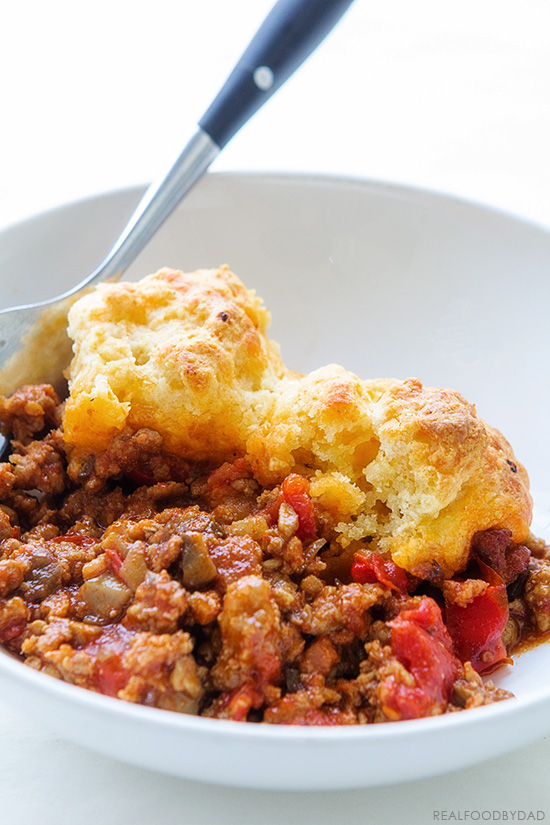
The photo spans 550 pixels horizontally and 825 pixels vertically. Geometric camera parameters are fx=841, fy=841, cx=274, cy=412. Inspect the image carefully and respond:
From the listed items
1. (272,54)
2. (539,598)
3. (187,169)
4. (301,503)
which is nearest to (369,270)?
(187,169)

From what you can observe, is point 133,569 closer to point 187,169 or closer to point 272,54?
point 187,169

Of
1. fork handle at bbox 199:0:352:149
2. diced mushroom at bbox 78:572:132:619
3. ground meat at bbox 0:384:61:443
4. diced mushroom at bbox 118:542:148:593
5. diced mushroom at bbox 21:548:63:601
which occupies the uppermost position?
fork handle at bbox 199:0:352:149

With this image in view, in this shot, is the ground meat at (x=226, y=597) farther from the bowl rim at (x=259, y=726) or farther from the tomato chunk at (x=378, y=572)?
the bowl rim at (x=259, y=726)

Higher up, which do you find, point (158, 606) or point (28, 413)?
point (158, 606)

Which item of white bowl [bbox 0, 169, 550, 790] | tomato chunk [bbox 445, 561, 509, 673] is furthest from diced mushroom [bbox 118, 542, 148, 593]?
white bowl [bbox 0, 169, 550, 790]

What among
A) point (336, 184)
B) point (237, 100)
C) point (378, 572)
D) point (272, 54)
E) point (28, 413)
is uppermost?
point (272, 54)

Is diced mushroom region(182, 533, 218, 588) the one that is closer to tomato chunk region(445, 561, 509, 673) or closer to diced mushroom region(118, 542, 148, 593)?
diced mushroom region(118, 542, 148, 593)
